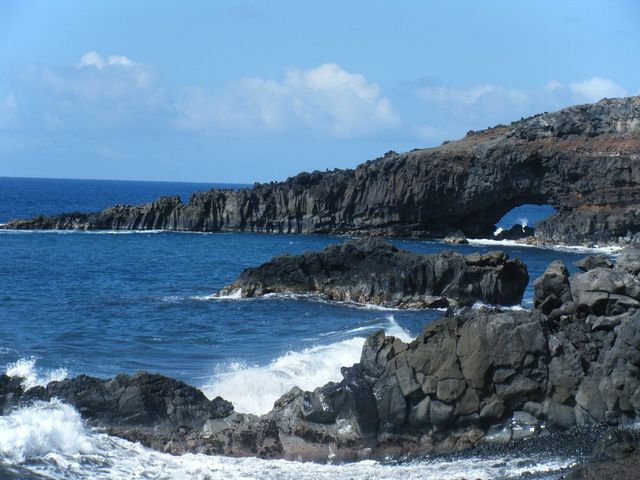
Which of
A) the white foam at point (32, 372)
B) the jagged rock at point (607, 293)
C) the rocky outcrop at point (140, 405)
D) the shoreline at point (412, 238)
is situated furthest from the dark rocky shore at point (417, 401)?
the shoreline at point (412, 238)

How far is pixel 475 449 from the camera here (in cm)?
2088

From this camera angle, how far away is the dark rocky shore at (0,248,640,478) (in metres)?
21.1

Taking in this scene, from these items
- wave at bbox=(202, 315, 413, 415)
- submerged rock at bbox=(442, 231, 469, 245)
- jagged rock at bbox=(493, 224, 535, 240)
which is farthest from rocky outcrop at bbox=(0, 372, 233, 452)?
jagged rock at bbox=(493, 224, 535, 240)

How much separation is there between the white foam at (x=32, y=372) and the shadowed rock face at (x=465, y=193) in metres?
51.8

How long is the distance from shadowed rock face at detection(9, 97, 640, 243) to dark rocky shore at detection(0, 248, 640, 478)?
50714mm

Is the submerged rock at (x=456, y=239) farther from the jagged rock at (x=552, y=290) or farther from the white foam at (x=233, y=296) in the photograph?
the jagged rock at (x=552, y=290)

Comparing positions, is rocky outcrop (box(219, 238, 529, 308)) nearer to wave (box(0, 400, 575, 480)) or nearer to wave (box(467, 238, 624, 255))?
wave (box(0, 400, 575, 480))

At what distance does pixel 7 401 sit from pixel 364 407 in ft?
26.1

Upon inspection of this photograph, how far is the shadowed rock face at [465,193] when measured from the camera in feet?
242

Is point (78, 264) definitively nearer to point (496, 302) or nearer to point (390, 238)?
point (496, 302)

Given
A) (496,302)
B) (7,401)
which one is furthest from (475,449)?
(496,302)

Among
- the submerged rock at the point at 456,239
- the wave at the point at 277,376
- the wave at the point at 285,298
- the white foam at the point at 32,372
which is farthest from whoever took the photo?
the submerged rock at the point at 456,239

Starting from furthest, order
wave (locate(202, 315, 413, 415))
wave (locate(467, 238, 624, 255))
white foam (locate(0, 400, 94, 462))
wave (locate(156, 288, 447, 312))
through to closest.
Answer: wave (locate(467, 238, 624, 255)) < wave (locate(156, 288, 447, 312)) < wave (locate(202, 315, 413, 415)) < white foam (locate(0, 400, 94, 462))

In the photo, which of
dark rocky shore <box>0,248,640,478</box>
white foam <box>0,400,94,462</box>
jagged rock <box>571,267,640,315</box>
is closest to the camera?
white foam <box>0,400,94,462</box>
